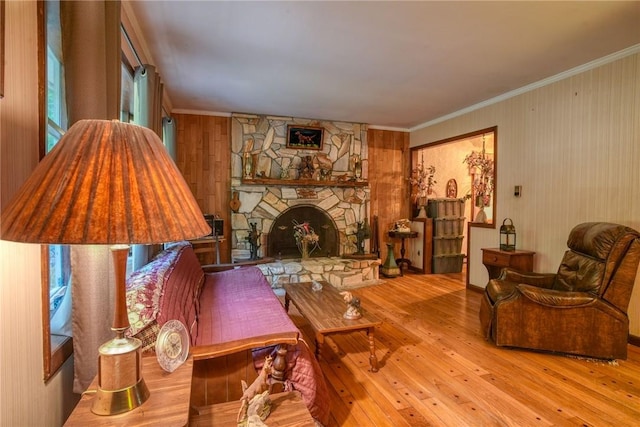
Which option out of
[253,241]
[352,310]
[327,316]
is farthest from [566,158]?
[253,241]

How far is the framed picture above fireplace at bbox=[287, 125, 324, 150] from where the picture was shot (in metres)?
5.22

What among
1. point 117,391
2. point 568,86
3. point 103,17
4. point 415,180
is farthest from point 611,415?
point 415,180

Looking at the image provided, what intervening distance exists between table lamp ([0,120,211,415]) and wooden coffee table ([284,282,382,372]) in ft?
5.02

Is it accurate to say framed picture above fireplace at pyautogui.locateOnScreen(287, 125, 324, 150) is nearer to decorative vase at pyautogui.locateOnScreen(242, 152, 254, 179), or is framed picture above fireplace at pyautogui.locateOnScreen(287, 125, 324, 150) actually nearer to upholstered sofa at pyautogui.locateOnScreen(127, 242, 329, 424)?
decorative vase at pyautogui.locateOnScreen(242, 152, 254, 179)

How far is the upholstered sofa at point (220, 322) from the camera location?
1.46 m

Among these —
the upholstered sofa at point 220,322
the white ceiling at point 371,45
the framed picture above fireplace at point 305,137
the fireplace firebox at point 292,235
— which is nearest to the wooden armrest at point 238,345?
the upholstered sofa at point 220,322

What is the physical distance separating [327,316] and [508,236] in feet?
9.17

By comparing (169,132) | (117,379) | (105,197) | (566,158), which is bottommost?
(117,379)

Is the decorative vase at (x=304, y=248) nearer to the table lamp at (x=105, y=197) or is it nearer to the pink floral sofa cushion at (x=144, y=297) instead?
the pink floral sofa cushion at (x=144, y=297)

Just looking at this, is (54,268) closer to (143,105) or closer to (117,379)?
(117,379)

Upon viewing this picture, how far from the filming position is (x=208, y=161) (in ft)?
16.3

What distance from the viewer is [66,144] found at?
79 centimetres

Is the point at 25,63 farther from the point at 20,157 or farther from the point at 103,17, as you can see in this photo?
the point at 103,17

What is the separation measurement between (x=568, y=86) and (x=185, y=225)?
4187mm
